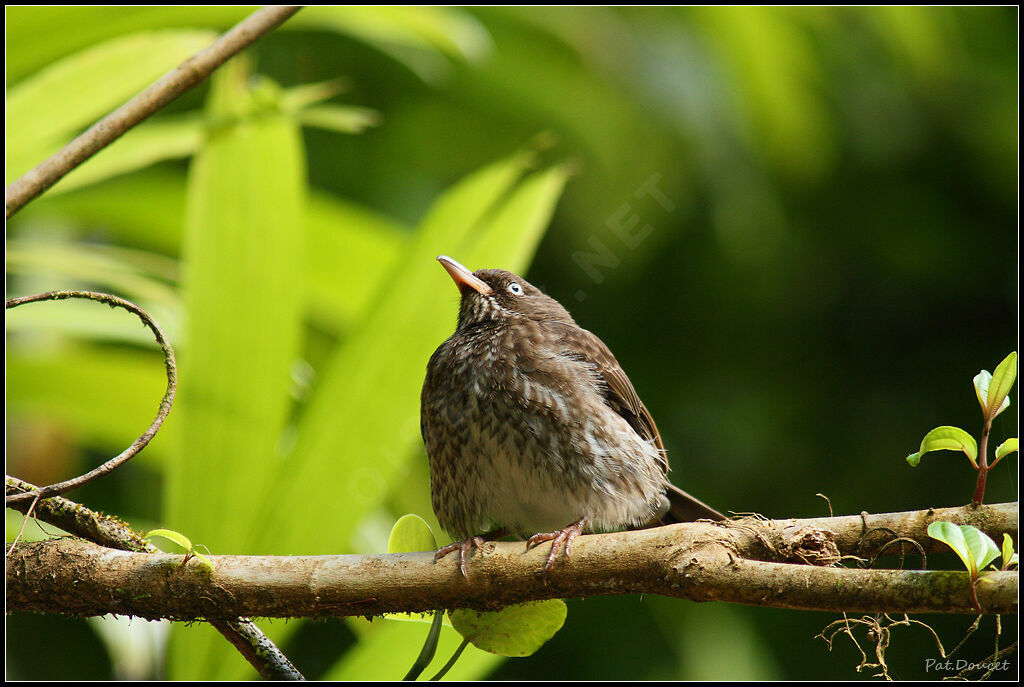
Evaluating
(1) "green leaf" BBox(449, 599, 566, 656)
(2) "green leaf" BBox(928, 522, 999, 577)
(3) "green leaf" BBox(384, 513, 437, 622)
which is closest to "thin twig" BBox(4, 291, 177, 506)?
(3) "green leaf" BBox(384, 513, 437, 622)

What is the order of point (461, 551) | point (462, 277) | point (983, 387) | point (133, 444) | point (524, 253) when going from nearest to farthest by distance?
point (983, 387), point (133, 444), point (461, 551), point (462, 277), point (524, 253)

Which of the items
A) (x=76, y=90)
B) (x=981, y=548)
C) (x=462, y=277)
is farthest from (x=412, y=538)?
(x=76, y=90)

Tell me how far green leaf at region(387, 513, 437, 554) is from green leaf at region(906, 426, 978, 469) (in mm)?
772

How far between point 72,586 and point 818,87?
4358mm

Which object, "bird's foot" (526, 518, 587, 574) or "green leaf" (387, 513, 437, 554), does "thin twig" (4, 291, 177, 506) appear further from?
"bird's foot" (526, 518, 587, 574)

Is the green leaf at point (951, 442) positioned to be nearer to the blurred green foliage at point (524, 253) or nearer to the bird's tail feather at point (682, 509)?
the bird's tail feather at point (682, 509)

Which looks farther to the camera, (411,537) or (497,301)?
(497,301)

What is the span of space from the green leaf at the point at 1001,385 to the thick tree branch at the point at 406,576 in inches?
6.8

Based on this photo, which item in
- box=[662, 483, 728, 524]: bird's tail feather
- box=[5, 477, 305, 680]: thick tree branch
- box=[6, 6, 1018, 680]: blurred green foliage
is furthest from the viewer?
box=[6, 6, 1018, 680]: blurred green foliage

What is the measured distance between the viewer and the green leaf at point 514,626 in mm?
1516

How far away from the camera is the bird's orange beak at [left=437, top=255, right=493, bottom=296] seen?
2.11m

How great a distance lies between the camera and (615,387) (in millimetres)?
2234

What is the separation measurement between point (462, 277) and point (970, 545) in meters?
1.29

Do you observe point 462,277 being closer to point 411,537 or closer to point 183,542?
point 411,537
